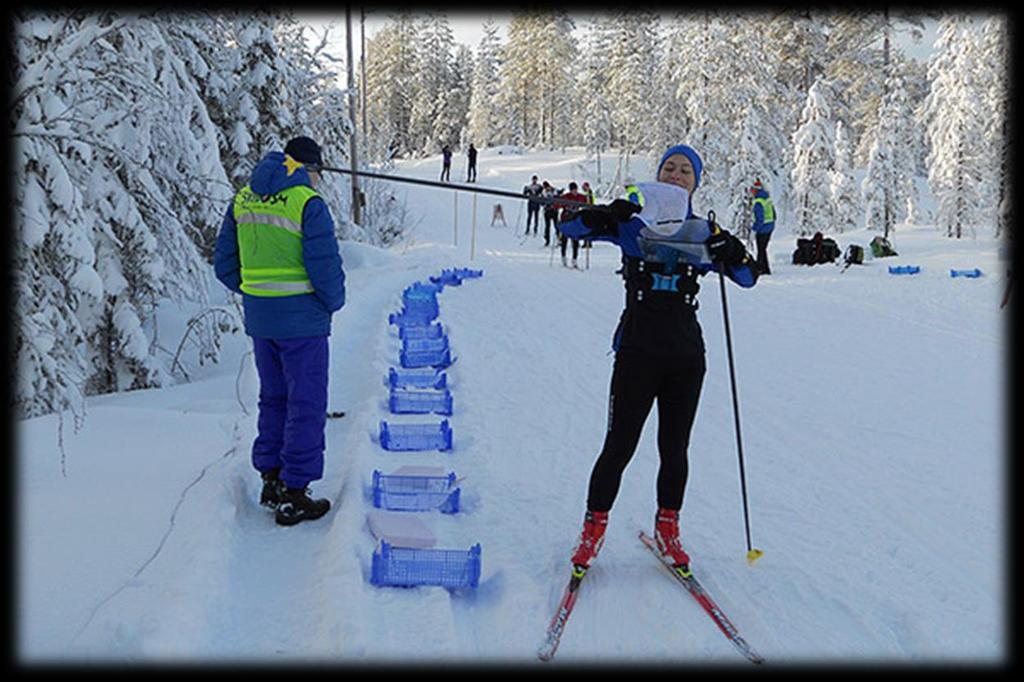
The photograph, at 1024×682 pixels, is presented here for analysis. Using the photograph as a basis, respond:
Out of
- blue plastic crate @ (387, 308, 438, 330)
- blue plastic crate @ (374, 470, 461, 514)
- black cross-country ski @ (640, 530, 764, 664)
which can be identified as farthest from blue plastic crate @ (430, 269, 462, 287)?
black cross-country ski @ (640, 530, 764, 664)

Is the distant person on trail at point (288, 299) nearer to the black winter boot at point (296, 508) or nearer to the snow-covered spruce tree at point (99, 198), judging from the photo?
the black winter boot at point (296, 508)

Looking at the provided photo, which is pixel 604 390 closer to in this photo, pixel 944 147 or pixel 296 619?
pixel 296 619

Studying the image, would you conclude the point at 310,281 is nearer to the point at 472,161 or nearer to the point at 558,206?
the point at 558,206

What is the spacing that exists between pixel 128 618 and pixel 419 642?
1.13 metres

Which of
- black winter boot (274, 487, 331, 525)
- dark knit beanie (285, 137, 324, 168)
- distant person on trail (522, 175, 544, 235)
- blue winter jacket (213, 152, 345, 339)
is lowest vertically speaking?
black winter boot (274, 487, 331, 525)

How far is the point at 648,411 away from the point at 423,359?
15.1 ft

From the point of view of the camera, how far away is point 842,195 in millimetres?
32125

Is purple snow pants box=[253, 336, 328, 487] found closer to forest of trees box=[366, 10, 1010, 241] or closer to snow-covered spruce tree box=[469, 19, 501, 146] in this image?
forest of trees box=[366, 10, 1010, 241]

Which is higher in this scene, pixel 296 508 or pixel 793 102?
pixel 793 102

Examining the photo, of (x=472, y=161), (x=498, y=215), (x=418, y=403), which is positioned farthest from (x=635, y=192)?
(x=472, y=161)

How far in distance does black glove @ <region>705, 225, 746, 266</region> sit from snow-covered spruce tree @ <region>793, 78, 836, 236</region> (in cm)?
2973

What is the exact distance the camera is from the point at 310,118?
18.4m

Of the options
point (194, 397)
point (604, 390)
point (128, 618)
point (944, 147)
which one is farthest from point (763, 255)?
point (944, 147)

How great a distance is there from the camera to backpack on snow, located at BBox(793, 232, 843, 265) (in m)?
17.9
